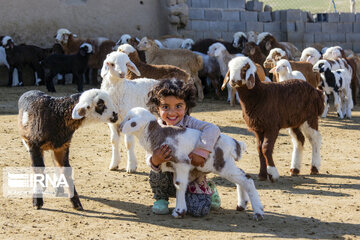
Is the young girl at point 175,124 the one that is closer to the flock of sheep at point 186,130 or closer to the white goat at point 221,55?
the flock of sheep at point 186,130

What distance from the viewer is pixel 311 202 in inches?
236

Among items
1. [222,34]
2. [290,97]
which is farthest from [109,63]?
[222,34]

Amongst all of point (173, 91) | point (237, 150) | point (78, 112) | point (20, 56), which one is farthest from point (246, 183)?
point (20, 56)

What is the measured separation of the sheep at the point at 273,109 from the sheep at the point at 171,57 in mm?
6204

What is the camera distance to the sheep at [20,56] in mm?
15180

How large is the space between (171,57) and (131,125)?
8634 millimetres

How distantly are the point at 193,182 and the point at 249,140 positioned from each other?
4320mm

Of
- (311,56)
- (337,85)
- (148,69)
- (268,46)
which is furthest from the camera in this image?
(268,46)

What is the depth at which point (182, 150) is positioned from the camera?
16.6 ft

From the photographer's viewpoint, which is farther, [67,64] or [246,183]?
[67,64]

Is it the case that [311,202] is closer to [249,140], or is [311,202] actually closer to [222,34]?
[249,140]

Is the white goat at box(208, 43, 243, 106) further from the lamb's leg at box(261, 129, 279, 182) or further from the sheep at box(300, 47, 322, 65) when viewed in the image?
the lamb's leg at box(261, 129, 279, 182)

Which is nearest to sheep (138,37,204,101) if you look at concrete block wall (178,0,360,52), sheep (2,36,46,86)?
sheep (2,36,46,86)

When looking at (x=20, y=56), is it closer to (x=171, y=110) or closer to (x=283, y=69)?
(x=283, y=69)
